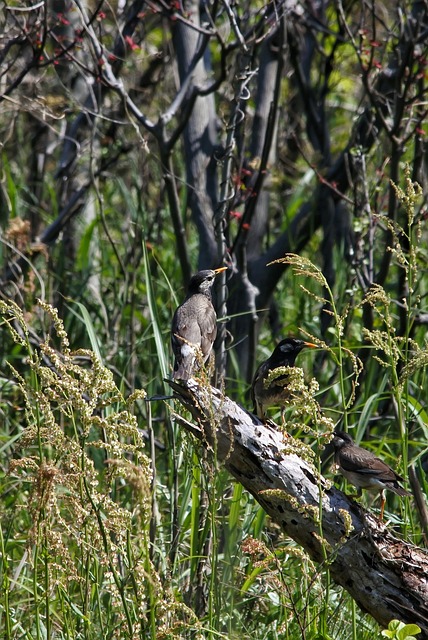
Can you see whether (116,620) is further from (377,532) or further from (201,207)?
(201,207)

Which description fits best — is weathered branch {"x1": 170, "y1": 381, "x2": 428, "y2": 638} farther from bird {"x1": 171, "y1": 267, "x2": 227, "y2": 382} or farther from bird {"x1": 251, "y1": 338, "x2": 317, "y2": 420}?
bird {"x1": 171, "y1": 267, "x2": 227, "y2": 382}

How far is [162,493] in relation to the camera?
17.2 feet

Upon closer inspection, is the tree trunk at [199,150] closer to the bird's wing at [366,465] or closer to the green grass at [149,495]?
the green grass at [149,495]

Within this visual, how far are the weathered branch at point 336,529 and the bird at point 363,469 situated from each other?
28 centimetres

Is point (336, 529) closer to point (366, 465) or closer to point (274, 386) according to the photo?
point (366, 465)

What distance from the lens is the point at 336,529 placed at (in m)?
3.77

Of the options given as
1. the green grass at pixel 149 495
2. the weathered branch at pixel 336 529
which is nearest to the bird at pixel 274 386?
the green grass at pixel 149 495

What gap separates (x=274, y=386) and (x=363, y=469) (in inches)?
25.3

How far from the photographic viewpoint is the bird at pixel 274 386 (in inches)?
182

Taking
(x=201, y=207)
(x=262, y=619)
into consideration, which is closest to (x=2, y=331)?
(x=201, y=207)

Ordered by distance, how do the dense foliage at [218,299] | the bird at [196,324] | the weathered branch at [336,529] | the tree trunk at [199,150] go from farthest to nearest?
the tree trunk at [199,150], the bird at [196,324], the weathered branch at [336,529], the dense foliage at [218,299]

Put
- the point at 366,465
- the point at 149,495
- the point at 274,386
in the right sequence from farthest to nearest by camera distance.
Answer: the point at 274,386 → the point at 366,465 → the point at 149,495

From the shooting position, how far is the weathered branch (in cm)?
373

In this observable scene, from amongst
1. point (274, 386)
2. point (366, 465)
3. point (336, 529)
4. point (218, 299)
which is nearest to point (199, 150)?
point (218, 299)
